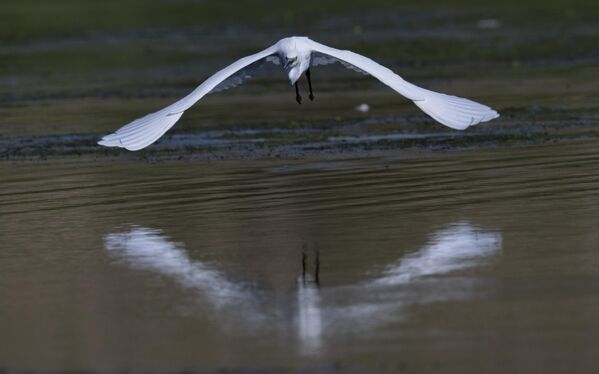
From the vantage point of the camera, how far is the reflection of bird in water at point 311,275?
8.65 metres

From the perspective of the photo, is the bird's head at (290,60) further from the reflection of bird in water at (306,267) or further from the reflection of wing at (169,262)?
the reflection of bird in water at (306,267)

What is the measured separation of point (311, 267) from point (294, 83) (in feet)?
9.50

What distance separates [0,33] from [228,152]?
21.9 meters

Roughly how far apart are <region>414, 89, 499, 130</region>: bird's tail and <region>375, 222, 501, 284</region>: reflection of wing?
0.85 meters

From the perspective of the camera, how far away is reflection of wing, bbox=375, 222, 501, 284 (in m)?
9.78

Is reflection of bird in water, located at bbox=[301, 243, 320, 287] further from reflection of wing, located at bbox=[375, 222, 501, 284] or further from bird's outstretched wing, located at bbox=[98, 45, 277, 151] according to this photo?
bird's outstretched wing, located at bbox=[98, 45, 277, 151]

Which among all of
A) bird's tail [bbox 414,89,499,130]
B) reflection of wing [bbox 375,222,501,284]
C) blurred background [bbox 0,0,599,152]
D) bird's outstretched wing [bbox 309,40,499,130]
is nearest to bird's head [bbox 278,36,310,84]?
bird's outstretched wing [bbox 309,40,499,130]

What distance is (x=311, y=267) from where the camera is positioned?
10.2m

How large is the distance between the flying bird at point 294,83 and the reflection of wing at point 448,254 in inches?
33.6

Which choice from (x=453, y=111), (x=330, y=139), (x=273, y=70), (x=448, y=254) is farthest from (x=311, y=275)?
(x=273, y=70)

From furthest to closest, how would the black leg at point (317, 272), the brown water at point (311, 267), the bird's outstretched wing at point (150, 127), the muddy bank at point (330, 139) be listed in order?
the muddy bank at point (330, 139) → the bird's outstretched wing at point (150, 127) → the black leg at point (317, 272) → the brown water at point (311, 267)

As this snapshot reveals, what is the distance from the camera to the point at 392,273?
32.2ft

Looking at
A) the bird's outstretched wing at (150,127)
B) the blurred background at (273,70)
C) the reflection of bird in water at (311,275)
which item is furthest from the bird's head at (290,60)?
the blurred background at (273,70)

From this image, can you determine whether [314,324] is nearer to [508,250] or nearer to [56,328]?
[56,328]
